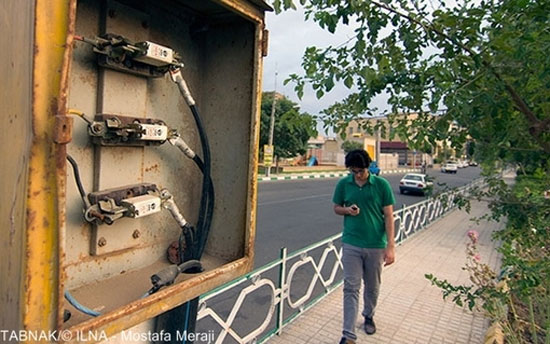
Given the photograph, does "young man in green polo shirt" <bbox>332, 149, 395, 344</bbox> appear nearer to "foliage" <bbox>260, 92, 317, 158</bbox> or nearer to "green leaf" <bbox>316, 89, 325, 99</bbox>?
"green leaf" <bbox>316, 89, 325, 99</bbox>

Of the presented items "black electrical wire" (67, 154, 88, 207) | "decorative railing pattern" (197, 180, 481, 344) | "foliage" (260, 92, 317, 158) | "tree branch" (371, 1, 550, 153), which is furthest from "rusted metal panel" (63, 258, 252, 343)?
"foliage" (260, 92, 317, 158)

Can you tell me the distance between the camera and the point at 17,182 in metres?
0.83

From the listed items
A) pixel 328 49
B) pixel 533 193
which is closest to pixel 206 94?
pixel 328 49

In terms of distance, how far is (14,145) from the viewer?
838mm

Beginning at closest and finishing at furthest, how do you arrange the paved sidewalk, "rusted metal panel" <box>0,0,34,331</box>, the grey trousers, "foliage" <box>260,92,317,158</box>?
1. "rusted metal panel" <box>0,0,34,331</box>
2. the grey trousers
3. the paved sidewalk
4. "foliage" <box>260,92,317,158</box>

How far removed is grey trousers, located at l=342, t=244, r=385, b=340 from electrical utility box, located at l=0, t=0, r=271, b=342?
5.53 feet

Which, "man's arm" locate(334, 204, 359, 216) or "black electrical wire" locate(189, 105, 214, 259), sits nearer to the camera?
"black electrical wire" locate(189, 105, 214, 259)

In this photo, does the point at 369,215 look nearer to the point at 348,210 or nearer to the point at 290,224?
the point at 348,210

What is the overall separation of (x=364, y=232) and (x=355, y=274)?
1.18ft

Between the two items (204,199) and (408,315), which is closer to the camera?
(204,199)

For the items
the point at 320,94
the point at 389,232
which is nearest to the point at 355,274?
the point at 389,232

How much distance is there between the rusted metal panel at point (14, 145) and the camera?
0.81 meters

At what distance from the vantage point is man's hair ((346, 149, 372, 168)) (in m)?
3.12

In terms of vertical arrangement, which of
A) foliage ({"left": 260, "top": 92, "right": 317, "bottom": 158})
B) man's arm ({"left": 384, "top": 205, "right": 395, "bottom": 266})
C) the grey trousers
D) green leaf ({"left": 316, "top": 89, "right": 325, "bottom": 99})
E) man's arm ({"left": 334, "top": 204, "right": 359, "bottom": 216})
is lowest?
the grey trousers
